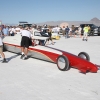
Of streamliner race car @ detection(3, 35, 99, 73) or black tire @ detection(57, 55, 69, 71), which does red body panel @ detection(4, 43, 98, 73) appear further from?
black tire @ detection(57, 55, 69, 71)

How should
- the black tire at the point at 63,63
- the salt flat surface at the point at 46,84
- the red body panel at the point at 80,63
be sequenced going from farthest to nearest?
1. the black tire at the point at 63,63
2. the red body panel at the point at 80,63
3. the salt flat surface at the point at 46,84

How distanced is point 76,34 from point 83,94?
2338 centimetres

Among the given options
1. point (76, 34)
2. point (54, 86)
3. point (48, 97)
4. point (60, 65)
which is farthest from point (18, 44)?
point (76, 34)

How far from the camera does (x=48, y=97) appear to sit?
13.8 feet

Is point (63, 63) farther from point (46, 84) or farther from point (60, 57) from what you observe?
point (46, 84)

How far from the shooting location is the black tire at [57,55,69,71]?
6.29 m

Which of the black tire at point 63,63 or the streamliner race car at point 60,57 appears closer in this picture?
the streamliner race car at point 60,57

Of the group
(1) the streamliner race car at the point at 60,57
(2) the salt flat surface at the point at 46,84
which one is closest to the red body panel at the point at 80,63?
(1) the streamliner race car at the point at 60,57

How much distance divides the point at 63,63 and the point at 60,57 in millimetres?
257

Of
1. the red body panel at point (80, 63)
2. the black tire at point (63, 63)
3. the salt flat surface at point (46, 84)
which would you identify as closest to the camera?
the salt flat surface at point (46, 84)

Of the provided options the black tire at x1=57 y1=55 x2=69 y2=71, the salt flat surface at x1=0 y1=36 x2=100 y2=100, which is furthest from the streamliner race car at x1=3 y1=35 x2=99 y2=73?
the salt flat surface at x1=0 y1=36 x2=100 y2=100

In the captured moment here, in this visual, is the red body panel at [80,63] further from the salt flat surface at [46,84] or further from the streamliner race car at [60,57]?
the salt flat surface at [46,84]

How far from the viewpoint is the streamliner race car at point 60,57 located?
6163 mm

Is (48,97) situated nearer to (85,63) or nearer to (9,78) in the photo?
(9,78)
